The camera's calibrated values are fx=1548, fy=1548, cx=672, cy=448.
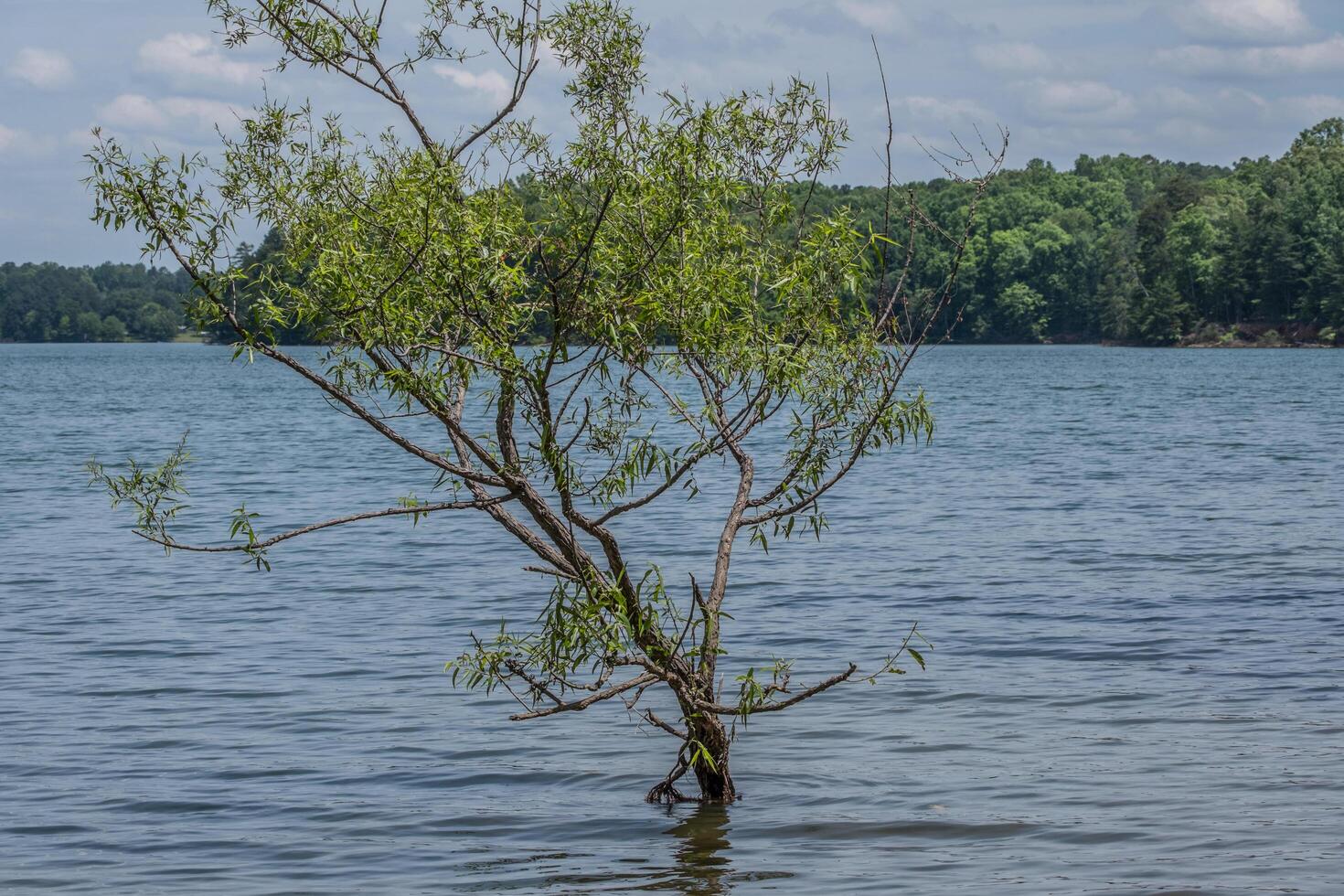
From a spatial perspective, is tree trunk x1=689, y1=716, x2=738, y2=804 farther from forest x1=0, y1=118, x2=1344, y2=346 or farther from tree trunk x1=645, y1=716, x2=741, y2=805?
forest x1=0, y1=118, x2=1344, y2=346

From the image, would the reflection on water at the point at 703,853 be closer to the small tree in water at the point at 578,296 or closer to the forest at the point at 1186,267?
the small tree in water at the point at 578,296

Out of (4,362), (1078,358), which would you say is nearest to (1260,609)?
(1078,358)

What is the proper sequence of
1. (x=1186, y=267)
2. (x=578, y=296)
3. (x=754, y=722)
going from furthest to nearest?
(x=1186, y=267), (x=754, y=722), (x=578, y=296)

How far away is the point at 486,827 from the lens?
12.2 metres

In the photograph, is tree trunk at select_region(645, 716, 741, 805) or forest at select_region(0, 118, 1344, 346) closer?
tree trunk at select_region(645, 716, 741, 805)

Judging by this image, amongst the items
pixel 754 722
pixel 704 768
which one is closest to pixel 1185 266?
pixel 754 722

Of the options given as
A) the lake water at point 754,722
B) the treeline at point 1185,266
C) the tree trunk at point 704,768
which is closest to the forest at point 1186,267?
the treeline at point 1185,266

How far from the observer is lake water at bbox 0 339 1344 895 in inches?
442

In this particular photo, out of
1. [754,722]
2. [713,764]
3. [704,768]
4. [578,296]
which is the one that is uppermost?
[578,296]

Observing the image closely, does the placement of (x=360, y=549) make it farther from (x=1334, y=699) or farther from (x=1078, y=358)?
(x=1078, y=358)

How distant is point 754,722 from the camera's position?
15.3 m

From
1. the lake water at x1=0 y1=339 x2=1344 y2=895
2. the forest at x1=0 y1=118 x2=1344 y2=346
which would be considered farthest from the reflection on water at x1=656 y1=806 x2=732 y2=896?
the forest at x1=0 y1=118 x2=1344 y2=346

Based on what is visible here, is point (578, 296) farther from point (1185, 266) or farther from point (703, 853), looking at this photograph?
point (1185, 266)

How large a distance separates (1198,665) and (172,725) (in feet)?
35.8
